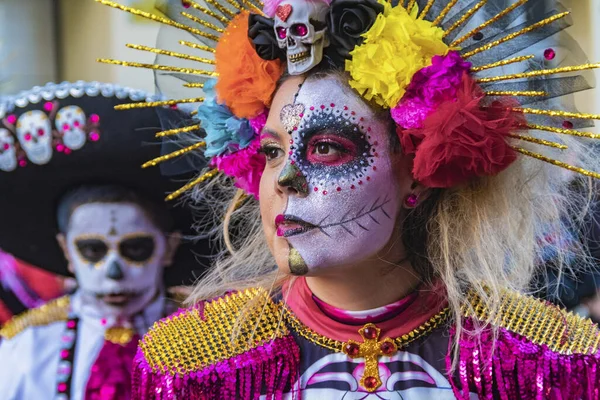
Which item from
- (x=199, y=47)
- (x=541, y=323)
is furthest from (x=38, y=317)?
(x=541, y=323)

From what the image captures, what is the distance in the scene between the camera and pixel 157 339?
6.68ft

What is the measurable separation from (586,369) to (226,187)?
1057 mm

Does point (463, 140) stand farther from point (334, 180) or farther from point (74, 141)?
point (74, 141)

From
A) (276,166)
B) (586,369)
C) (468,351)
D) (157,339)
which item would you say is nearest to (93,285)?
(157,339)

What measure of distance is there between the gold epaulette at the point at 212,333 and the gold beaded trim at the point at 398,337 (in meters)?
0.03

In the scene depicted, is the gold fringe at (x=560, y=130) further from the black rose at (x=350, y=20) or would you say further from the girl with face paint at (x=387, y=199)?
the black rose at (x=350, y=20)

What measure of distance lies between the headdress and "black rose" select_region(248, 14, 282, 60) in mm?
936

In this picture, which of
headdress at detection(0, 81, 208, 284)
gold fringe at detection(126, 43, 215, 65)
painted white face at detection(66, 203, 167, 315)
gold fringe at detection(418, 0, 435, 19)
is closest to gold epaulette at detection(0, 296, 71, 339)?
painted white face at detection(66, 203, 167, 315)

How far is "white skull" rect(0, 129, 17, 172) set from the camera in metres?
2.86

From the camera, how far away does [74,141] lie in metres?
2.85

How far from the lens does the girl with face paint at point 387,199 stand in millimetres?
1822

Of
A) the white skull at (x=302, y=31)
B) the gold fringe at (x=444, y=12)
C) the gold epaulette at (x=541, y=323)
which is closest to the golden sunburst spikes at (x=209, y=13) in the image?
the white skull at (x=302, y=31)

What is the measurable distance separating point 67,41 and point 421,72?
3.67 meters

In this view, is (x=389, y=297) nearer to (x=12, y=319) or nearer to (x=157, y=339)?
(x=157, y=339)
